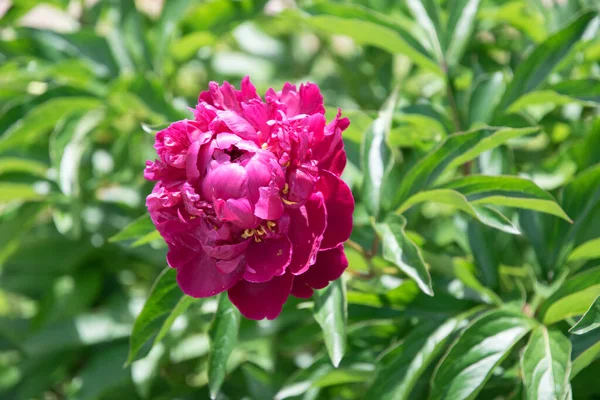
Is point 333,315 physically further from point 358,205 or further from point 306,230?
point 358,205

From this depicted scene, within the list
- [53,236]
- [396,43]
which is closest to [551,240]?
[396,43]

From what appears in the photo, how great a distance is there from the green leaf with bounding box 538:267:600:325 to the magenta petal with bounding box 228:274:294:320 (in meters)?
0.34

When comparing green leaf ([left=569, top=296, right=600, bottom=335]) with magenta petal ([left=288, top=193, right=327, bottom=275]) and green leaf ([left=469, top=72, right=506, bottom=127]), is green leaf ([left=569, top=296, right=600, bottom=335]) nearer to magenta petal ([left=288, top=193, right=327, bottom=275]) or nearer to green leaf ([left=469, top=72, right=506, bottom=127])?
magenta petal ([left=288, top=193, right=327, bottom=275])

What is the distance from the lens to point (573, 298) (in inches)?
33.3

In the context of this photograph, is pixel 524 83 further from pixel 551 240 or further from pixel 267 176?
pixel 267 176

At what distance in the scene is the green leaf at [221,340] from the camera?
0.83 meters

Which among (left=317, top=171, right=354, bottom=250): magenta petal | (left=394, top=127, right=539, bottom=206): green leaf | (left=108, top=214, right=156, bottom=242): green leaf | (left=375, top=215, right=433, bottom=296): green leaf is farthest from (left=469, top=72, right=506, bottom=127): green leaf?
(left=108, top=214, right=156, bottom=242): green leaf

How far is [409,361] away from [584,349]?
0.68ft

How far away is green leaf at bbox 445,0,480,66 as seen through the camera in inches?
43.3

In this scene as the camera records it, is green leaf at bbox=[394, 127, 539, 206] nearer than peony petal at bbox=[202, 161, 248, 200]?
No

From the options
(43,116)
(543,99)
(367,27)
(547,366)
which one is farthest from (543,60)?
(43,116)

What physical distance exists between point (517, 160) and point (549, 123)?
155 millimetres

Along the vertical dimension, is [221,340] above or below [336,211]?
below

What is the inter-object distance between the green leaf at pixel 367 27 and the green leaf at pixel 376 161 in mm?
169
